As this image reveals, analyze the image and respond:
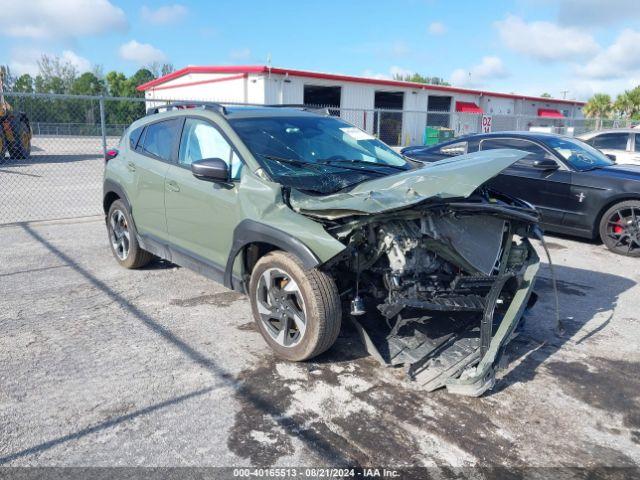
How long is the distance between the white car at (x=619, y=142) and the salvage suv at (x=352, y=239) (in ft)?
27.0

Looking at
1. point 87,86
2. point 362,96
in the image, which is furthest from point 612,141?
point 87,86

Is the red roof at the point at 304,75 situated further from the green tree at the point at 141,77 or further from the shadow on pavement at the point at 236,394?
the green tree at the point at 141,77

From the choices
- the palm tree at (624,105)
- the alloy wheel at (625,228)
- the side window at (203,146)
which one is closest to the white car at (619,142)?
the alloy wheel at (625,228)

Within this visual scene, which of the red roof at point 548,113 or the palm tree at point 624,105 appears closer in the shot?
the palm tree at point 624,105

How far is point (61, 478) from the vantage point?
269 centimetres

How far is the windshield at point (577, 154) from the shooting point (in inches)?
305

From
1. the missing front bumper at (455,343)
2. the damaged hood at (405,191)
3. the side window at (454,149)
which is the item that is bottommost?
the missing front bumper at (455,343)

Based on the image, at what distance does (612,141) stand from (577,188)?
5197 mm

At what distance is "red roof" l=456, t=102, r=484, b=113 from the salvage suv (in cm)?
3328

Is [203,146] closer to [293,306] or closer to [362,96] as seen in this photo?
[293,306]

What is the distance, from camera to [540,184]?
7.79 metres

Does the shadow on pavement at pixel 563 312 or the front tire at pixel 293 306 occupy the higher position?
the front tire at pixel 293 306

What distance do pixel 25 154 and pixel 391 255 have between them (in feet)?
65.3

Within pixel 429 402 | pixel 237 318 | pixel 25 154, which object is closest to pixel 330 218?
pixel 429 402
